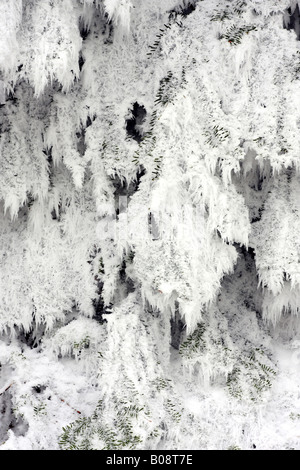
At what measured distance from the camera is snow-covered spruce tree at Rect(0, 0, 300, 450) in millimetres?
5020

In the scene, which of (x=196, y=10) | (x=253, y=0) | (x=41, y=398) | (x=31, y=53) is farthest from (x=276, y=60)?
(x=41, y=398)

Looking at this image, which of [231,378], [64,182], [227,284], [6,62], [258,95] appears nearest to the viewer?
[6,62]

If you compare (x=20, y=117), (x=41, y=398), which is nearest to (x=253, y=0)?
(x=20, y=117)

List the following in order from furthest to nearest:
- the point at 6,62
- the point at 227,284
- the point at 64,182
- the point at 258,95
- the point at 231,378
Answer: the point at 227,284 < the point at 64,182 < the point at 231,378 < the point at 258,95 < the point at 6,62

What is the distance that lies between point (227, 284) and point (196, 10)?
→ 3388 mm

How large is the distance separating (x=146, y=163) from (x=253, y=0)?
210 cm

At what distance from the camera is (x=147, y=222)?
5.38 meters

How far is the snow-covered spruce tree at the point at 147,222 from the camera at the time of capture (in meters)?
5.02

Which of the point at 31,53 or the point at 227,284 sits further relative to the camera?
the point at 227,284

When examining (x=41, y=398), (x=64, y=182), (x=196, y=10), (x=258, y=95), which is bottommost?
(x=41, y=398)

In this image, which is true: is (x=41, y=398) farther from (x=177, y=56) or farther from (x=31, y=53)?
(x=177, y=56)

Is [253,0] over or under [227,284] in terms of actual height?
over

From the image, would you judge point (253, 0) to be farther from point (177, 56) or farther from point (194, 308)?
point (194, 308)

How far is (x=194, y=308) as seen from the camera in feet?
17.4
